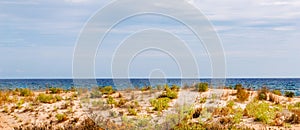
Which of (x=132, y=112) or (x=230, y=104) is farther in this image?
(x=230, y=104)

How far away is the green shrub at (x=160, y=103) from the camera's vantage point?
19.8 metres

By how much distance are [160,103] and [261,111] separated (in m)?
4.34

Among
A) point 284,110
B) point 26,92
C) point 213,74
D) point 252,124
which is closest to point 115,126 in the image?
point 213,74

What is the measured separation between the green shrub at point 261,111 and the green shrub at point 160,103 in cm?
348

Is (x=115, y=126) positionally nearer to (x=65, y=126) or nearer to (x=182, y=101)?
(x=65, y=126)

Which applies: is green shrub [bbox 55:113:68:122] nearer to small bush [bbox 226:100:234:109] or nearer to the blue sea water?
the blue sea water

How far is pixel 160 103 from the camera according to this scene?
20531mm

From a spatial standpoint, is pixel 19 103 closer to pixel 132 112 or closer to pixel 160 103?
pixel 132 112

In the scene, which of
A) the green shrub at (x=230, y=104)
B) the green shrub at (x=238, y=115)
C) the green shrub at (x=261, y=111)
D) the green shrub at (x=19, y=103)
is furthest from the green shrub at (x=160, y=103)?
the green shrub at (x=19, y=103)

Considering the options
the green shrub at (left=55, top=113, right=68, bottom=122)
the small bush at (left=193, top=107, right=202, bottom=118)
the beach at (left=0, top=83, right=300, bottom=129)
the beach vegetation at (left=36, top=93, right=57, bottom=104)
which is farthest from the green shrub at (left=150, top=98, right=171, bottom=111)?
the beach vegetation at (left=36, top=93, right=57, bottom=104)

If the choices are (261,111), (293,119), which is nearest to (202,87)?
(261,111)

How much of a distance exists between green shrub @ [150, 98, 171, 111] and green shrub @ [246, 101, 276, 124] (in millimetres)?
3482

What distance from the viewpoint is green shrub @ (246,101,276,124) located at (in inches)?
694

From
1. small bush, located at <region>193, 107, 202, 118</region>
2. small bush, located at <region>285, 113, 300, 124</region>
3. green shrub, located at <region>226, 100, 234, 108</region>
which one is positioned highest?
green shrub, located at <region>226, 100, 234, 108</region>
